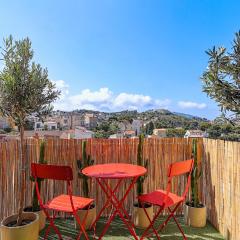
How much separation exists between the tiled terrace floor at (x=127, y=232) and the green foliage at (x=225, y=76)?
1909 millimetres

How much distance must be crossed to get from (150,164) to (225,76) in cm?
191

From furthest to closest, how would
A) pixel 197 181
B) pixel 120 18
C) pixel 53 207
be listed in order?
pixel 120 18 < pixel 197 181 < pixel 53 207

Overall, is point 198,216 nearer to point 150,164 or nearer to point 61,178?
point 150,164

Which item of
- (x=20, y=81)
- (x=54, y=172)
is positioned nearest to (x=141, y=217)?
(x=54, y=172)

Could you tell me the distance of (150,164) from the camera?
15.2 ft

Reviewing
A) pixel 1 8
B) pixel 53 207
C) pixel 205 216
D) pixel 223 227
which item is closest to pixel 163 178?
pixel 205 216

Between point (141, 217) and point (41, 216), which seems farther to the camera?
point (141, 217)

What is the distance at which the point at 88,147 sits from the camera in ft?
14.7

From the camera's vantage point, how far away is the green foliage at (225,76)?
411 centimetres

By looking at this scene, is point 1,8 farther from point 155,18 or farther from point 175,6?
point 155,18

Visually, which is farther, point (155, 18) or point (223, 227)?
point (155, 18)

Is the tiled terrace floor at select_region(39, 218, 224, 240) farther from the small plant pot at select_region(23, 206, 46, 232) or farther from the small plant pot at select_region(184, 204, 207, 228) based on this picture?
the small plant pot at select_region(23, 206, 46, 232)

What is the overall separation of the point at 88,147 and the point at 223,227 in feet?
7.79

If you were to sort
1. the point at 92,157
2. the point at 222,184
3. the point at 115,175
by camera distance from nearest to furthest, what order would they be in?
the point at 115,175 → the point at 222,184 → the point at 92,157
